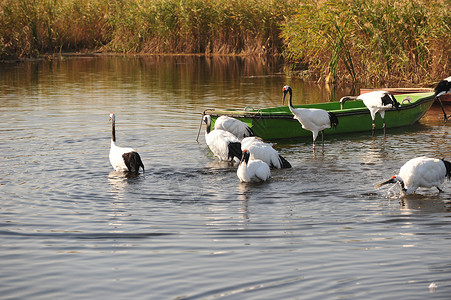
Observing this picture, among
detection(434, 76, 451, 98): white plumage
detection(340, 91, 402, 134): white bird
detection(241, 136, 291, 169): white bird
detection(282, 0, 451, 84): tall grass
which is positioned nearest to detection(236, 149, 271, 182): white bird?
detection(241, 136, 291, 169): white bird

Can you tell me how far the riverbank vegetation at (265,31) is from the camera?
73.3 ft

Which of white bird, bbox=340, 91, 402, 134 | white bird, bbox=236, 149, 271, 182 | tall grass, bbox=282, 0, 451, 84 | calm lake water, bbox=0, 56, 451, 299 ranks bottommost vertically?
calm lake water, bbox=0, 56, 451, 299

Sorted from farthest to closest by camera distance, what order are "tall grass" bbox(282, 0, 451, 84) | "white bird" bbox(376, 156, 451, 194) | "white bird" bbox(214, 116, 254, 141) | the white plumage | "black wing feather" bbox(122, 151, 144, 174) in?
"tall grass" bbox(282, 0, 451, 84), the white plumage, "white bird" bbox(214, 116, 254, 141), "black wing feather" bbox(122, 151, 144, 174), "white bird" bbox(376, 156, 451, 194)

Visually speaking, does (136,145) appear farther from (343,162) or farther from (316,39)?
(316,39)

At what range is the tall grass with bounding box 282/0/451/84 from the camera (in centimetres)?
2202

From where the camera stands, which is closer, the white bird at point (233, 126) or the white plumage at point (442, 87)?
the white bird at point (233, 126)

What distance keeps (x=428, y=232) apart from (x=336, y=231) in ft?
3.43

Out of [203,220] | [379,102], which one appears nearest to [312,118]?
[379,102]

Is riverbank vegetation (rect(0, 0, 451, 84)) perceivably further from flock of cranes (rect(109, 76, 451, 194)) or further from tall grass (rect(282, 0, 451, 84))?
flock of cranes (rect(109, 76, 451, 194))

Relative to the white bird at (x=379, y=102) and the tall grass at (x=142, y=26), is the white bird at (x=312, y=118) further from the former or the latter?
the tall grass at (x=142, y=26)

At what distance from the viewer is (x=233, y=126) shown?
14.2 m

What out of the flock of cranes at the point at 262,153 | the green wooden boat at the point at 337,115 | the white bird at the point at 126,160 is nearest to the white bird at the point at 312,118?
the flock of cranes at the point at 262,153

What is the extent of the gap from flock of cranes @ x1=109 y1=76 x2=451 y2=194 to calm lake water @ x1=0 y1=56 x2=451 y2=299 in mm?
225

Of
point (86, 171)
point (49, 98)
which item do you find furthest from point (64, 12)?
point (86, 171)
